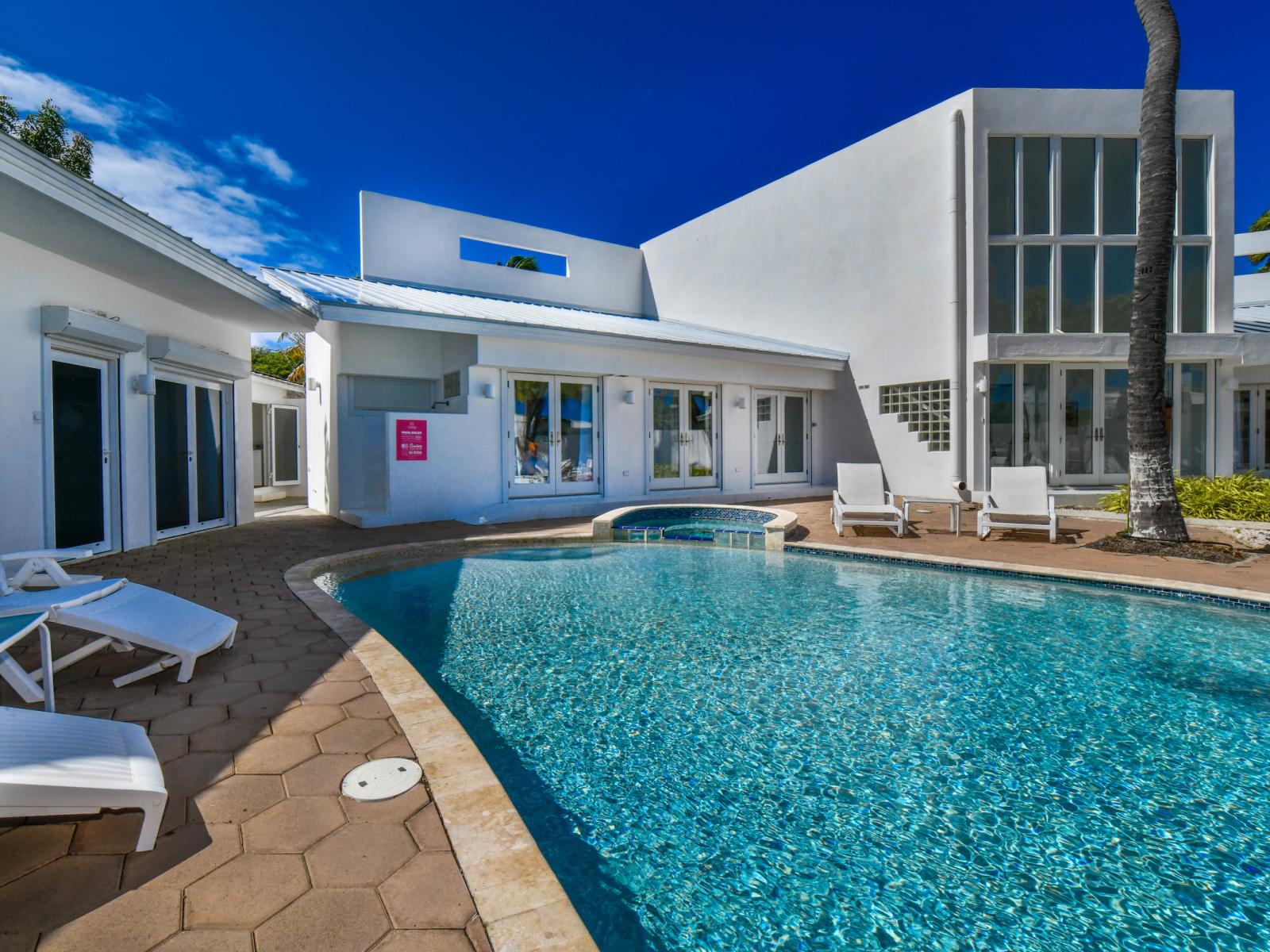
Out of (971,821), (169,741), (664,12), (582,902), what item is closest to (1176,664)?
(971,821)

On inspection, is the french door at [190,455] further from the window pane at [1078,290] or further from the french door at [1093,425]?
the window pane at [1078,290]

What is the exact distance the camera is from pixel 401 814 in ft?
7.17

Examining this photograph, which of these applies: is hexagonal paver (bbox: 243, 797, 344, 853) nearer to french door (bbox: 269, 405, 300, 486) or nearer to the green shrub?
the green shrub

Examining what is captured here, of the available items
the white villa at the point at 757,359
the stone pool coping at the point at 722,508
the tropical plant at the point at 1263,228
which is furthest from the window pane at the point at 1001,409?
the tropical plant at the point at 1263,228

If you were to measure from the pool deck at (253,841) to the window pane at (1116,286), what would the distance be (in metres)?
14.9

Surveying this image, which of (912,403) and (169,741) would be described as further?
(912,403)

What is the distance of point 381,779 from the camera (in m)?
2.42

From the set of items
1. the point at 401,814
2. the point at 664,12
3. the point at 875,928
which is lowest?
the point at 875,928

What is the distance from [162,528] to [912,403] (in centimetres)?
1395

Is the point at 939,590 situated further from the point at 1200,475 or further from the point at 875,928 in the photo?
the point at 1200,475

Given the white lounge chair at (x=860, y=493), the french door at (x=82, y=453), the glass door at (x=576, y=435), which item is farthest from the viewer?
the glass door at (x=576, y=435)

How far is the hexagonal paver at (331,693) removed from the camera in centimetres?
319

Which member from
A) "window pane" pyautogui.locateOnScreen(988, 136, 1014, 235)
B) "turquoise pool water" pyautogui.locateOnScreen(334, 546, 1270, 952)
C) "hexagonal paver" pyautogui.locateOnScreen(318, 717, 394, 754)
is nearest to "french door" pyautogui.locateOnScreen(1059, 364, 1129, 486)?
Answer: "window pane" pyautogui.locateOnScreen(988, 136, 1014, 235)

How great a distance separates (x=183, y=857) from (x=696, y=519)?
30.5 ft
